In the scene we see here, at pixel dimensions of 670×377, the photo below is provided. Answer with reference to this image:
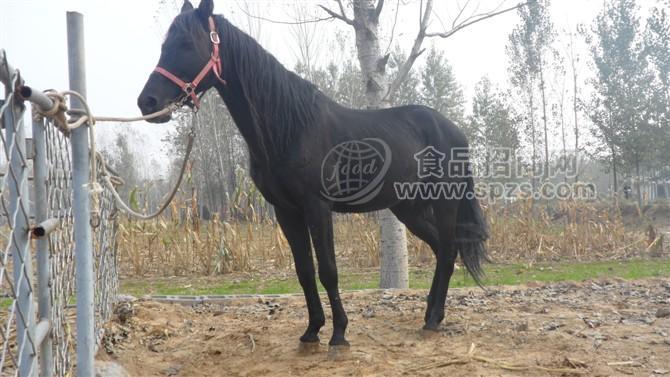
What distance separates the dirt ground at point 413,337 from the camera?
2.92 meters

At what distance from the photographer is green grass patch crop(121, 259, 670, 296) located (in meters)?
6.94

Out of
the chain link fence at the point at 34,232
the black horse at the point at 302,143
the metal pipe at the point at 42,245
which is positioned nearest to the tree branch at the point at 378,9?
the black horse at the point at 302,143

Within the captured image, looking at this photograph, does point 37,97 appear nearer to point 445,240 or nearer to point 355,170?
point 355,170

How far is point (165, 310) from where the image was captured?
4.38 metres

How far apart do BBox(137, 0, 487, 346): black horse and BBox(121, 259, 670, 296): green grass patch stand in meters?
3.23

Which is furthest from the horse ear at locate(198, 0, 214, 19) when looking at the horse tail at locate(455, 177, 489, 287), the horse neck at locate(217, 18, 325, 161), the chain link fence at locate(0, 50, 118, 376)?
the horse tail at locate(455, 177, 489, 287)

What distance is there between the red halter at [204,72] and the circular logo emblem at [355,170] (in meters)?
0.90

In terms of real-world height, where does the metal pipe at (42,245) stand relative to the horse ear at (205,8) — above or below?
below

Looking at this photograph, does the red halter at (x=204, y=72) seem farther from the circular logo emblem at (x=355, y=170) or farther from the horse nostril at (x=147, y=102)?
the circular logo emblem at (x=355, y=170)

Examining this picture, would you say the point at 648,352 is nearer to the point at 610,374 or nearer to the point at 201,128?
the point at 610,374

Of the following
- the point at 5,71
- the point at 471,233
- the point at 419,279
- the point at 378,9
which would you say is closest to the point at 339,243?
the point at 419,279

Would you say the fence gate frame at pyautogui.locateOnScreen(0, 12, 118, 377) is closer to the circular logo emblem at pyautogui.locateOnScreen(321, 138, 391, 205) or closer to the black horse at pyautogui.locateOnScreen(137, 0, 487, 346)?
the black horse at pyautogui.locateOnScreen(137, 0, 487, 346)

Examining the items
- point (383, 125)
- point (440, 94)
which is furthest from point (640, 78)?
point (383, 125)

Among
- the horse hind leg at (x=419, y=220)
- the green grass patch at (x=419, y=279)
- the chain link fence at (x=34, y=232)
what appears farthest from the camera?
the green grass patch at (x=419, y=279)
